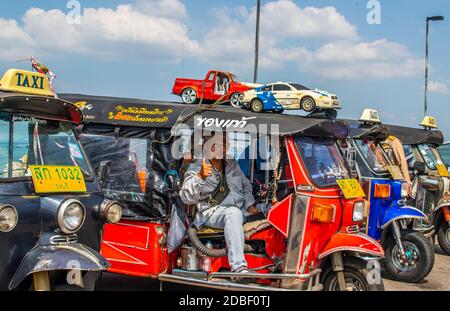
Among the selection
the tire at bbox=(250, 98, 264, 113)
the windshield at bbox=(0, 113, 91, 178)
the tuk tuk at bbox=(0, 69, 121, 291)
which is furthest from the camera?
the tire at bbox=(250, 98, 264, 113)

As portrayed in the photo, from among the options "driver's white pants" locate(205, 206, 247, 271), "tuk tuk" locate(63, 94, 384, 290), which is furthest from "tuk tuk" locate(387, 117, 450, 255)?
"driver's white pants" locate(205, 206, 247, 271)

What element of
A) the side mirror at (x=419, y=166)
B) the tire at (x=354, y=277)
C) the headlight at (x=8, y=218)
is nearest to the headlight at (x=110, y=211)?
the headlight at (x=8, y=218)

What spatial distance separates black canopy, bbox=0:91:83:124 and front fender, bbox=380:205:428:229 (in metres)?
4.72

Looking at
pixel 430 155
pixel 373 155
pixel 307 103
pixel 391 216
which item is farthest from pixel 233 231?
pixel 307 103

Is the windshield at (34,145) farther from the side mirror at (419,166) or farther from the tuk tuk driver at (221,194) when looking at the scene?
the side mirror at (419,166)

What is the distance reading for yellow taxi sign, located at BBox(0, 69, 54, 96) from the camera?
16.6ft

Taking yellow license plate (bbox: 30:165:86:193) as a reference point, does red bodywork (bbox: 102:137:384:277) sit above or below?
below

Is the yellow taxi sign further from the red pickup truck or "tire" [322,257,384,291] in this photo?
the red pickup truck

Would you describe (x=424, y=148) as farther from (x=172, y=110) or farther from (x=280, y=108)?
(x=172, y=110)

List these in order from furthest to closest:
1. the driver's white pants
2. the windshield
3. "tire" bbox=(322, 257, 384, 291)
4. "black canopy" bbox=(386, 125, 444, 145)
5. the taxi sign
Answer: "black canopy" bbox=(386, 125, 444, 145) → the taxi sign → the driver's white pants → "tire" bbox=(322, 257, 384, 291) → the windshield

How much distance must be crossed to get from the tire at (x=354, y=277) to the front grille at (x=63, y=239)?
2.84 m
